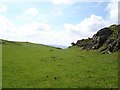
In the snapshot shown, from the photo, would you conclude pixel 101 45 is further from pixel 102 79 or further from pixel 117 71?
pixel 102 79

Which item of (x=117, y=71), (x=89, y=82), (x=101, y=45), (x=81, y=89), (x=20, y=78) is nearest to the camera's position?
(x=81, y=89)

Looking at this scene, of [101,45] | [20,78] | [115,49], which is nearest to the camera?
[20,78]

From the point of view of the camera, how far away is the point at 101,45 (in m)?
76.4

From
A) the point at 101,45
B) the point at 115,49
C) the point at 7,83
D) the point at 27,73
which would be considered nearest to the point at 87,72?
the point at 27,73

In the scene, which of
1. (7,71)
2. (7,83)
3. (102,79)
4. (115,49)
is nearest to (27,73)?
(7,71)

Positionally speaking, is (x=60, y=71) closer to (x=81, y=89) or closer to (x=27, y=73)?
(x=27, y=73)

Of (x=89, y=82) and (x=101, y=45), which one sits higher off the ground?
(x=101, y=45)

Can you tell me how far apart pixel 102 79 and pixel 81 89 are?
604cm

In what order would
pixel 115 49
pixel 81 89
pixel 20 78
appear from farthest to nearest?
pixel 115 49
pixel 20 78
pixel 81 89

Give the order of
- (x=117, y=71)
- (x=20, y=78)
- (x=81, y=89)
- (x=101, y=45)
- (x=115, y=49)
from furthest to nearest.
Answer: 1. (x=101, y=45)
2. (x=115, y=49)
3. (x=117, y=71)
4. (x=20, y=78)
5. (x=81, y=89)

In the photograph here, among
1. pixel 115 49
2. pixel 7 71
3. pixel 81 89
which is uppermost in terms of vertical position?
pixel 115 49

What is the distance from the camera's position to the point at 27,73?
126 ft

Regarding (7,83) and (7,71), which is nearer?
(7,83)

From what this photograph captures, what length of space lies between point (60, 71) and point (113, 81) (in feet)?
36.7
